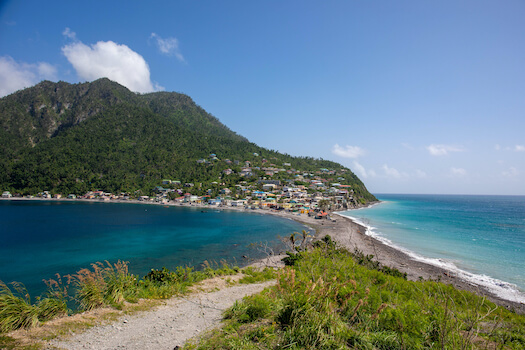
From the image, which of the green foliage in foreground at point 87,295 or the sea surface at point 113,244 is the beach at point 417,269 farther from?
Result: the sea surface at point 113,244

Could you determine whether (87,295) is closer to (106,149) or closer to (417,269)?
(417,269)

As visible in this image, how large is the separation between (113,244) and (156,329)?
2435cm

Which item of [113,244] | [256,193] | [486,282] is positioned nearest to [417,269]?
[486,282]

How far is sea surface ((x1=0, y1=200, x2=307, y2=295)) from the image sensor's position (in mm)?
17000

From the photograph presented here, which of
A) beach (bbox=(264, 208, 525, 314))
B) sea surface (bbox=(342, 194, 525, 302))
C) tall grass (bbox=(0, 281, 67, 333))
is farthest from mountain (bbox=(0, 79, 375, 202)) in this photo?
tall grass (bbox=(0, 281, 67, 333))

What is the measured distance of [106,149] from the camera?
310 ft

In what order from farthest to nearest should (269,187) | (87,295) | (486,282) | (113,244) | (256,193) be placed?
1. (269,187)
2. (256,193)
3. (113,244)
4. (486,282)
5. (87,295)

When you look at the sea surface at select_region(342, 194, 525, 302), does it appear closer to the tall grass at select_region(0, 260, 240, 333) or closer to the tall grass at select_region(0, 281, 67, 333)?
the tall grass at select_region(0, 260, 240, 333)

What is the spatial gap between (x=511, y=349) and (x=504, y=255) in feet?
85.1

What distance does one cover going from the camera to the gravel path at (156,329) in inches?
152

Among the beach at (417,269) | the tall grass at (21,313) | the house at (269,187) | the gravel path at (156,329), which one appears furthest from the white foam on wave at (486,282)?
the house at (269,187)

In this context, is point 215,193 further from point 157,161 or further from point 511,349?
point 511,349

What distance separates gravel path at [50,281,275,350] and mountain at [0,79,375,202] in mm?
72840

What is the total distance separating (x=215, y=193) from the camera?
2813 inches
